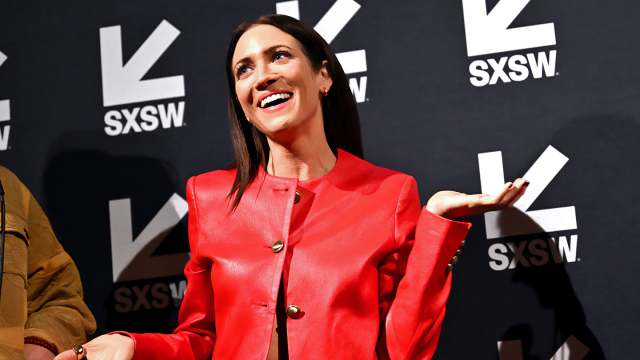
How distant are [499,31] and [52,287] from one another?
1.63 metres

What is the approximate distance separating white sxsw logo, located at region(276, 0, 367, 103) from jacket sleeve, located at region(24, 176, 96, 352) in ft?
3.49

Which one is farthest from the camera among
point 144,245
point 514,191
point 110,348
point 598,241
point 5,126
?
point 5,126

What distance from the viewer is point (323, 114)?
1623 mm

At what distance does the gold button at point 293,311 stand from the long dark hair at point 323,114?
31 centimetres

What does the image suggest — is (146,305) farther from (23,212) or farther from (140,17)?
(140,17)

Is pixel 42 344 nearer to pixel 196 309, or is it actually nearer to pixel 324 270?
pixel 196 309

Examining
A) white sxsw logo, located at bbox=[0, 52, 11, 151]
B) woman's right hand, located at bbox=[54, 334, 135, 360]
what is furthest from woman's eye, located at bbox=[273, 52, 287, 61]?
white sxsw logo, located at bbox=[0, 52, 11, 151]

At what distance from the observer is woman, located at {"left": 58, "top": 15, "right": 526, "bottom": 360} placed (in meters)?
1.34

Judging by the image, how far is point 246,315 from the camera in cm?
138

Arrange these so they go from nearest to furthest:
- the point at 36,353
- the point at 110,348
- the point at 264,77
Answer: the point at 110,348 < the point at 264,77 < the point at 36,353

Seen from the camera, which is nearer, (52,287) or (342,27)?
(52,287)

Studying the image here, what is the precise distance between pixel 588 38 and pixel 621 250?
2.27ft

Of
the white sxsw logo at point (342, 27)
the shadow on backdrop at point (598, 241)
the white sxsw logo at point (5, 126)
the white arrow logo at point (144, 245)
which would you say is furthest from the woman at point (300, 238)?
the white sxsw logo at point (5, 126)

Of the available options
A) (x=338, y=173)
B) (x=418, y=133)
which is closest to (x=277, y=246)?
(x=338, y=173)
